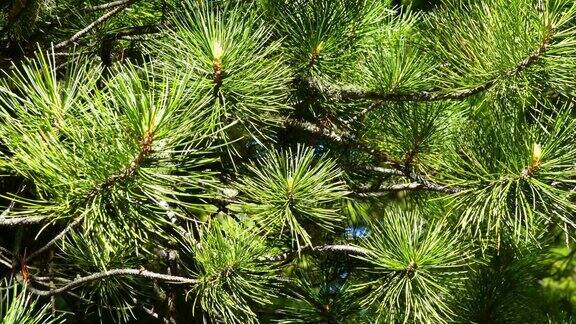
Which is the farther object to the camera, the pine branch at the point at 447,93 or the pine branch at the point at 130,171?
the pine branch at the point at 447,93

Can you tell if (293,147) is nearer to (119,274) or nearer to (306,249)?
(306,249)

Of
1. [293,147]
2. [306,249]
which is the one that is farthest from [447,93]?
[293,147]

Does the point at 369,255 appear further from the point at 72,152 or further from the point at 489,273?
the point at 72,152

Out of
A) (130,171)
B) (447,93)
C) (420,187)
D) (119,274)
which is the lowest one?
(119,274)

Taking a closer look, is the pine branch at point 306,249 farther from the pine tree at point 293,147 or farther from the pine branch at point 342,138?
the pine branch at point 342,138

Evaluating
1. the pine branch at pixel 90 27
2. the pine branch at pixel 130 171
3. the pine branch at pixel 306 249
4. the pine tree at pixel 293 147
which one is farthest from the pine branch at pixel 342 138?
the pine branch at pixel 130 171

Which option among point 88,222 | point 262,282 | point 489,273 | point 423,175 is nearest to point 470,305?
point 489,273

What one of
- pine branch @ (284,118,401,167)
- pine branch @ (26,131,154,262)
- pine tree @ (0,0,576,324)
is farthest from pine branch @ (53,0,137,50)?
pine branch @ (26,131,154,262)

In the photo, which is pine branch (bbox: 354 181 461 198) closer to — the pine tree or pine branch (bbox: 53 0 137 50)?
the pine tree
